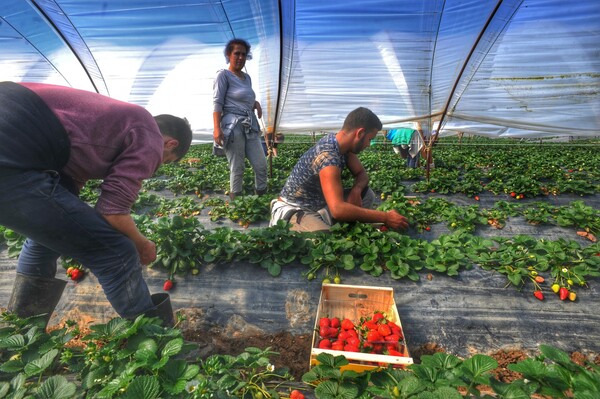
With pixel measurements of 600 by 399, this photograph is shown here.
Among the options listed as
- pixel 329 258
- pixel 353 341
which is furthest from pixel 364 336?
pixel 329 258

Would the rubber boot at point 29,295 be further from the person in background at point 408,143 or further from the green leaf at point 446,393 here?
the person in background at point 408,143

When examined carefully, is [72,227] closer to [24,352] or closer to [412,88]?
[24,352]

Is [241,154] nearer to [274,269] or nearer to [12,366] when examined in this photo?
[274,269]

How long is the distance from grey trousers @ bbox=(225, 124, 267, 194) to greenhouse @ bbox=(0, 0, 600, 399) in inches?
1.9

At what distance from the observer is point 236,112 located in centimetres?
398

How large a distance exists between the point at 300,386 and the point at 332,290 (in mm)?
820

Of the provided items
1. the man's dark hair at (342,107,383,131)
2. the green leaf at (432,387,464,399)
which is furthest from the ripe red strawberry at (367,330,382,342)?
the man's dark hair at (342,107,383,131)

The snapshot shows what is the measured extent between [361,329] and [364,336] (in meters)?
0.04

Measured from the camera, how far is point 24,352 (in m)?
1.27

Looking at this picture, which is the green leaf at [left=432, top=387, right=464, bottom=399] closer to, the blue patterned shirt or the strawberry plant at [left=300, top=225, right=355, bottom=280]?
the strawberry plant at [left=300, top=225, right=355, bottom=280]

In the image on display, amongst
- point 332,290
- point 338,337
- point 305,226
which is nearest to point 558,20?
point 305,226

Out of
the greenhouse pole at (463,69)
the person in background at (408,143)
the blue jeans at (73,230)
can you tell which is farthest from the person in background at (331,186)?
the person in background at (408,143)

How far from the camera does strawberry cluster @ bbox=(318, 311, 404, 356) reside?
1683mm

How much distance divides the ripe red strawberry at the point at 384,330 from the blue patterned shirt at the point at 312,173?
137 centimetres
